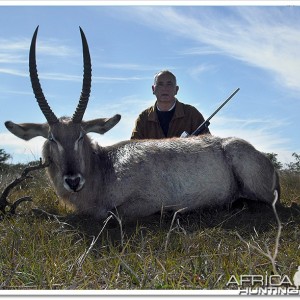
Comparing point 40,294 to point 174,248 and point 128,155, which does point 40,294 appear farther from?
point 128,155

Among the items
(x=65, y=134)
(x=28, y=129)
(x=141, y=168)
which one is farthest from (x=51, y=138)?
(x=141, y=168)

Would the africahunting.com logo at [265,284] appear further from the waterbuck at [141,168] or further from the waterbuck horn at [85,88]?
the waterbuck horn at [85,88]

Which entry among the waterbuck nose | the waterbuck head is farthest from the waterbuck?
the waterbuck nose

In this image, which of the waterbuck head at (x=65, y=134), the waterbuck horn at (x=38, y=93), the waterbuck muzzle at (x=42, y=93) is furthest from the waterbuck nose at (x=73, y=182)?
the waterbuck horn at (x=38, y=93)

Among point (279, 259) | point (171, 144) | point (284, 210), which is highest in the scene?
point (171, 144)

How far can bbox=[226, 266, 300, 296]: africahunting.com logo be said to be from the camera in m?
2.77

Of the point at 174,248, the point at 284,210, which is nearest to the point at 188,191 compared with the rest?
the point at 284,210

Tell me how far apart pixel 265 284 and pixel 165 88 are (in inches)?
249

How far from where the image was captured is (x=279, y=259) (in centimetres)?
346

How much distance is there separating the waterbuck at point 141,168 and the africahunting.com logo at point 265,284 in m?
2.76

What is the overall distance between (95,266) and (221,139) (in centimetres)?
353

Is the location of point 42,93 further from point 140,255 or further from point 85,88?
point 140,255

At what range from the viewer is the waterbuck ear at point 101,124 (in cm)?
624

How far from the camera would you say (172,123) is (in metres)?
8.67
